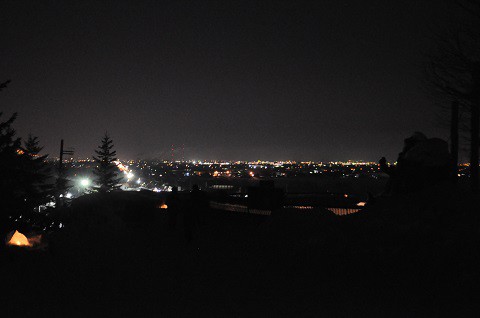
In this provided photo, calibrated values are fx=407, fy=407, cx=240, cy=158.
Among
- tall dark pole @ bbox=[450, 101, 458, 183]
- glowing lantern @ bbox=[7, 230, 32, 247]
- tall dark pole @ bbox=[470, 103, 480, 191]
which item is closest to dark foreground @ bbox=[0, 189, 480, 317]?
glowing lantern @ bbox=[7, 230, 32, 247]

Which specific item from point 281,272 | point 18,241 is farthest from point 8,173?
point 281,272

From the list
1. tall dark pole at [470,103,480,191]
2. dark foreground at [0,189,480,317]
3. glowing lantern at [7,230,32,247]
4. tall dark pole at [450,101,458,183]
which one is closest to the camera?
dark foreground at [0,189,480,317]

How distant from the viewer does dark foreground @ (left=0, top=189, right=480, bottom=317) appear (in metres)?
7.20

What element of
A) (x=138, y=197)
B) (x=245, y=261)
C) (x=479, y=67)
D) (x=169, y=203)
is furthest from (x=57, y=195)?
(x=479, y=67)

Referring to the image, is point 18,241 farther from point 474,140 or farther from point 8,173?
point 474,140

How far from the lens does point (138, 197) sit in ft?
74.4

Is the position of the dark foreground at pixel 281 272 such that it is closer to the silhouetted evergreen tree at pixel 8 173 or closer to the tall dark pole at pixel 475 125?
the silhouetted evergreen tree at pixel 8 173

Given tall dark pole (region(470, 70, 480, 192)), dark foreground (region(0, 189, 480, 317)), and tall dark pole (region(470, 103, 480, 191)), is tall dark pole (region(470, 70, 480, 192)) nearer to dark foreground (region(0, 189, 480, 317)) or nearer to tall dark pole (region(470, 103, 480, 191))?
tall dark pole (region(470, 103, 480, 191))

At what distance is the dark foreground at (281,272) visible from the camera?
7203 mm

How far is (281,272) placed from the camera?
31.7 feet

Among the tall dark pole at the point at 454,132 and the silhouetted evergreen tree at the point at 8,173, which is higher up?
the tall dark pole at the point at 454,132

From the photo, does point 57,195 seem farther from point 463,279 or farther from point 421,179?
point 463,279

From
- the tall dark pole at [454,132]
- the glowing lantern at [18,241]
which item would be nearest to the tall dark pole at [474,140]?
the tall dark pole at [454,132]

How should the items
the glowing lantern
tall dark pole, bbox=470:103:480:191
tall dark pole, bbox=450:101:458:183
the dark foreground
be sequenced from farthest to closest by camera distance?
tall dark pole, bbox=450:101:458:183 → tall dark pole, bbox=470:103:480:191 → the glowing lantern → the dark foreground
